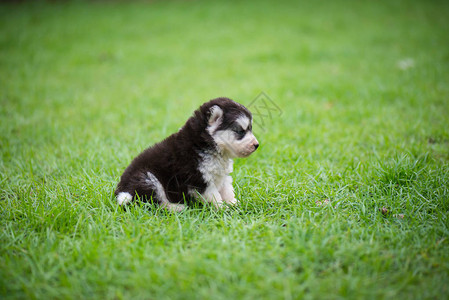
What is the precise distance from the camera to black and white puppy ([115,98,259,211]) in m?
3.14

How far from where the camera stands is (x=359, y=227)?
2.91 m

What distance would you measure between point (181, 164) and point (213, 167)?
12.9 inches

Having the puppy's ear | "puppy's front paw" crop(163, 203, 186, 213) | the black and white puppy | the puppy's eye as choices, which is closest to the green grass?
"puppy's front paw" crop(163, 203, 186, 213)

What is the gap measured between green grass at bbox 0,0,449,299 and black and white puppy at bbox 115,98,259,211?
0.17 metres

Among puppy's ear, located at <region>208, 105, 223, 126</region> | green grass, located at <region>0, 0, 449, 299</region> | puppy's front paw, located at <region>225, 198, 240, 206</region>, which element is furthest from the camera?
puppy's front paw, located at <region>225, 198, 240, 206</region>

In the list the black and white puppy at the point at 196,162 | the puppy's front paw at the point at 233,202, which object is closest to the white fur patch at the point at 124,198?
the black and white puppy at the point at 196,162

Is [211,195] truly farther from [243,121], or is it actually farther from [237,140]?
[243,121]

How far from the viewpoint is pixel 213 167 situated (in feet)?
10.4

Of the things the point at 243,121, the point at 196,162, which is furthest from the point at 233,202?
the point at 243,121

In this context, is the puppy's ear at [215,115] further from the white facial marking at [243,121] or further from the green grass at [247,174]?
the green grass at [247,174]

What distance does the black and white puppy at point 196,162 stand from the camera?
10.3 ft

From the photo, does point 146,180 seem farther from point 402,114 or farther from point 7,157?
point 402,114

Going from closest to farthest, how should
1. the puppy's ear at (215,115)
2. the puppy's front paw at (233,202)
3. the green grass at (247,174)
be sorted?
the green grass at (247,174) → the puppy's ear at (215,115) → the puppy's front paw at (233,202)

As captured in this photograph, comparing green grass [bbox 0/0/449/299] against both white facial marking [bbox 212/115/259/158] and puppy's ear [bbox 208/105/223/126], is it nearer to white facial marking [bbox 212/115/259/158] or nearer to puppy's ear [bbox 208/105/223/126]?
white facial marking [bbox 212/115/259/158]
